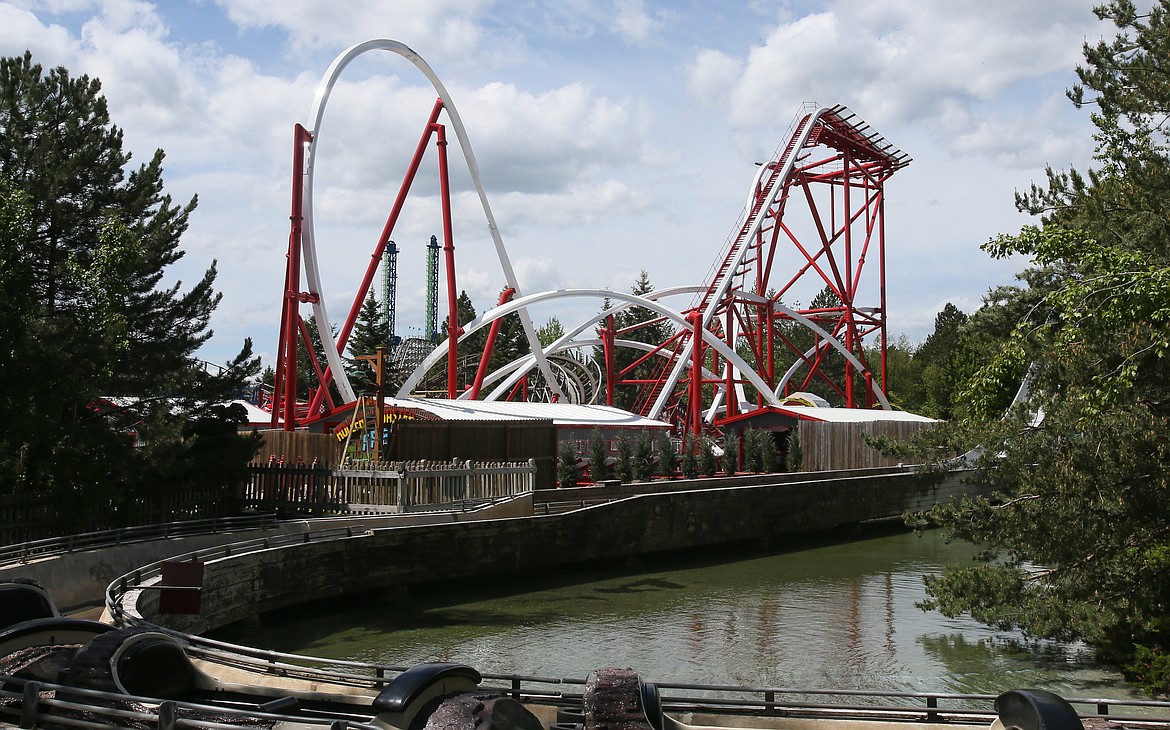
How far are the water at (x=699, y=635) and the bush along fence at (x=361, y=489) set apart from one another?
5.59 ft

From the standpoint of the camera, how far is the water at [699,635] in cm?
1305

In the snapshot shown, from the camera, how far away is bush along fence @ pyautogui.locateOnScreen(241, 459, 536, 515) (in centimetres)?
1852

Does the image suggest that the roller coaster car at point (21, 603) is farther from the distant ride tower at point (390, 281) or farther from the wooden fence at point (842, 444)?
the distant ride tower at point (390, 281)

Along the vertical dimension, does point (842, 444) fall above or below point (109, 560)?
above

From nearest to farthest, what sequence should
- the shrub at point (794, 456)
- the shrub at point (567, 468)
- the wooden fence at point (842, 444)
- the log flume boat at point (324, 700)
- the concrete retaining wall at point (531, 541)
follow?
1. the log flume boat at point (324, 700)
2. the concrete retaining wall at point (531, 541)
3. the shrub at point (567, 468)
4. the wooden fence at point (842, 444)
5. the shrub at point (794, 456)

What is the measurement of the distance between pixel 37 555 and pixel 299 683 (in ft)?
20.7

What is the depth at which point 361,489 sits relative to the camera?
741 inches

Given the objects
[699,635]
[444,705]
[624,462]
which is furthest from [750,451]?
[444,705]

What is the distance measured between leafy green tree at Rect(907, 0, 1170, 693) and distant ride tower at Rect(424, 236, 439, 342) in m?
79.5

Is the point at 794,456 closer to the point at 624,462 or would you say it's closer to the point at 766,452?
the point at 766,452

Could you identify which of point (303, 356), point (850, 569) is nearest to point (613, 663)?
point (850, 569)

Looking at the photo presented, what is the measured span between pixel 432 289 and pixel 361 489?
75438mm

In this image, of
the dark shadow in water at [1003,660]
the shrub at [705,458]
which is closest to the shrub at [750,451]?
the shrub at [705,458]

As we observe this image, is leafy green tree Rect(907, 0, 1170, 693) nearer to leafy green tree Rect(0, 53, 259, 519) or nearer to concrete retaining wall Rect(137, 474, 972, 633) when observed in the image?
concrete retaining wall Rect(137, 474, 972, 633)
